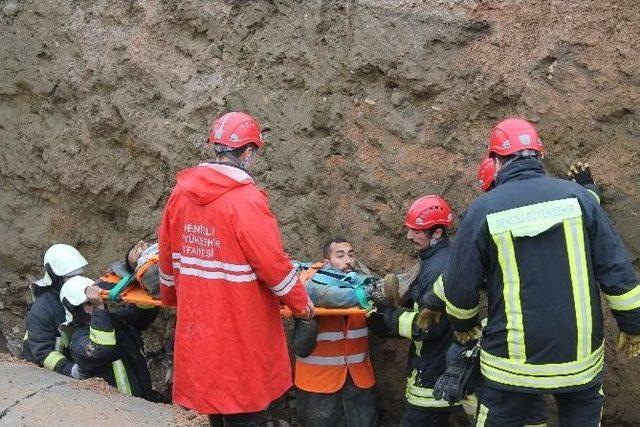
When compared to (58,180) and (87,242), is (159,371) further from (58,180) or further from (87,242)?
(58,180)

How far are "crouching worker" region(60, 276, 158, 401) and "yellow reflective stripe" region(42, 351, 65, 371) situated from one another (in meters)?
0.23

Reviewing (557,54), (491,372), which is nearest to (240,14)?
(557,54)

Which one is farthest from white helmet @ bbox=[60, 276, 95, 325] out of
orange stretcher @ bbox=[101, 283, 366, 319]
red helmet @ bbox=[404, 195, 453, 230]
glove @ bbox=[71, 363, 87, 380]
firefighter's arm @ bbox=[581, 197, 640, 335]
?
firefighter's arm @ bbox=[581, 197, 640, 335]

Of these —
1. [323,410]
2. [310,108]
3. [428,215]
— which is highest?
[310,108]

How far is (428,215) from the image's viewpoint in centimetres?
578

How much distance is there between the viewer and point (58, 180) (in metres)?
7.97

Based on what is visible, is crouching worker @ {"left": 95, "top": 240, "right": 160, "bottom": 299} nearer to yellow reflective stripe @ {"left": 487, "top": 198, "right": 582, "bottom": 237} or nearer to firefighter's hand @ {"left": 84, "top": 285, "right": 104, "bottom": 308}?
firefighter's hand @ {"left": 84, "top": 285, "right": 104, "bottom": 308}

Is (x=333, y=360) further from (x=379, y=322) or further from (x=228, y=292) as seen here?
(x=228, y=292)

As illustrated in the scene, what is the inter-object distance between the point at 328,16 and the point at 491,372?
10.5 ft

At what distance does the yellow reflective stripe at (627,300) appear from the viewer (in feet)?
14.3

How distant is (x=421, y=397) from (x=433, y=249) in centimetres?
99

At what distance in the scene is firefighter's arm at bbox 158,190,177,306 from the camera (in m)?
5.35

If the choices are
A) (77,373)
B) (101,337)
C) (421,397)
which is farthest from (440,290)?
(77,373)

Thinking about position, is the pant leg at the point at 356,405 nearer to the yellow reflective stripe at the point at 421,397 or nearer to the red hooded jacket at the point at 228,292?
the yellow reflective stripe at the point at 421,397
